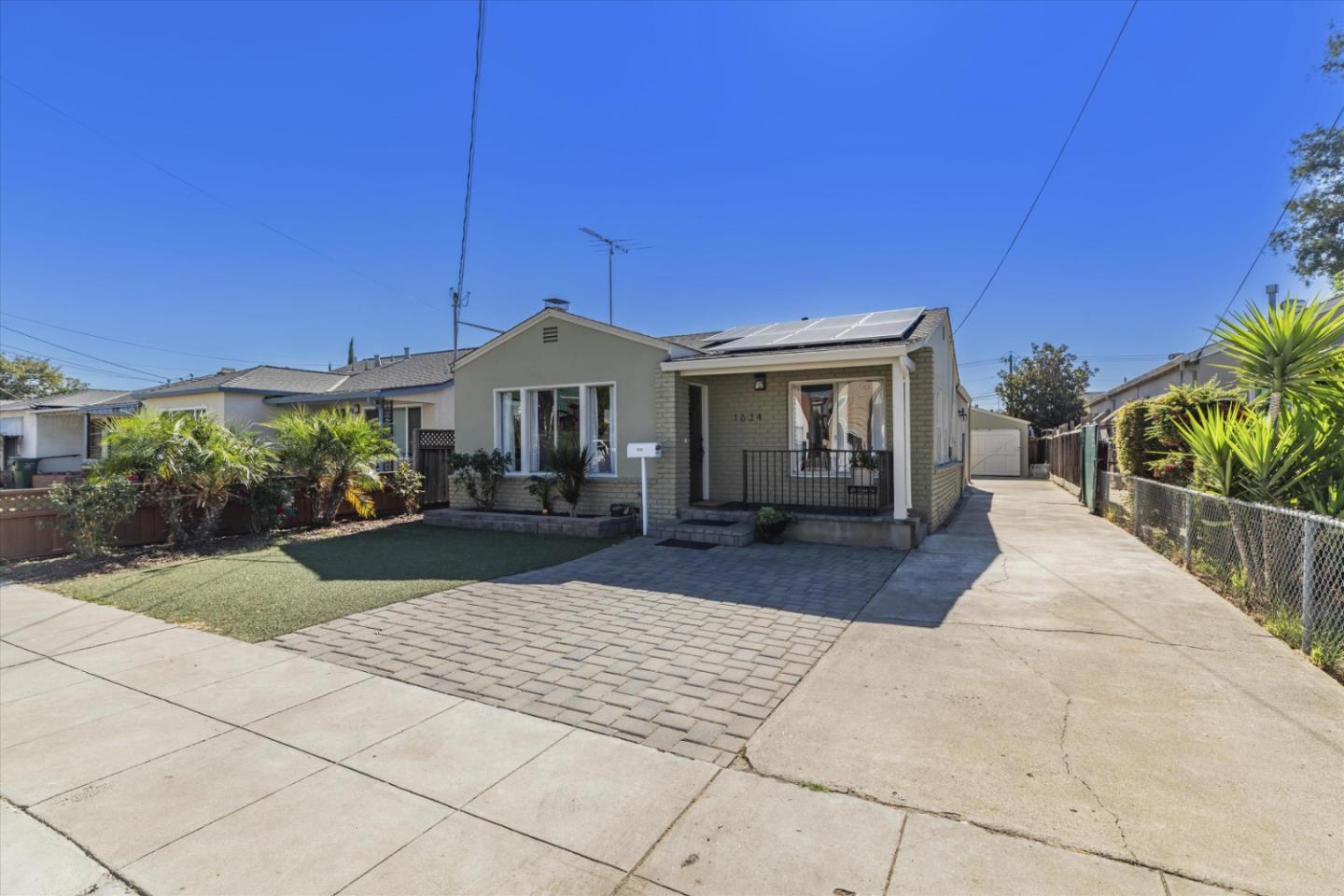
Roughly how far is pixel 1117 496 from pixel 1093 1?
8.60 meters

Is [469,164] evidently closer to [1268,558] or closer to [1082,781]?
[1082,781]

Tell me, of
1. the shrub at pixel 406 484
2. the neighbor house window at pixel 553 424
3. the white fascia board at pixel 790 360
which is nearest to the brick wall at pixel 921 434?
the white fascia board at pixel 790 360

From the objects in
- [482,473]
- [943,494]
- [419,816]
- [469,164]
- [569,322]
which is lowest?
[419,816]

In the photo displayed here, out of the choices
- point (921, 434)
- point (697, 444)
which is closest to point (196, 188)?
point (697, 444)

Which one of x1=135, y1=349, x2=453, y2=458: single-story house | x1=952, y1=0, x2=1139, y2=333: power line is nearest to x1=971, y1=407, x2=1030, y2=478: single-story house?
x1=952, y1=0, x2=1139, y2=333: power line

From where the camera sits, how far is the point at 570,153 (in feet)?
45.7

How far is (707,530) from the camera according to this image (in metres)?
9.47

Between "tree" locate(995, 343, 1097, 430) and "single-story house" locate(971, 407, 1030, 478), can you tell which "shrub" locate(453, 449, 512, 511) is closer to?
"single-story house" locate(971, 407, 1030, 478)

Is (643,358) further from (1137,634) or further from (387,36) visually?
(1137,634)

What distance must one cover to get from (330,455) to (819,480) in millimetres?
9128

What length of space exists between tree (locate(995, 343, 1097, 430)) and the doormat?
3170cm

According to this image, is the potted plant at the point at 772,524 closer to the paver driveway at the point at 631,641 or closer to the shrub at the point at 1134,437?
the paver driveway at the point at 631,641

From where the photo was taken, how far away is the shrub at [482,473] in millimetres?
11648

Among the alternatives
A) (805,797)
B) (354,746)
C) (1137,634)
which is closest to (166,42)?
(354,746)
